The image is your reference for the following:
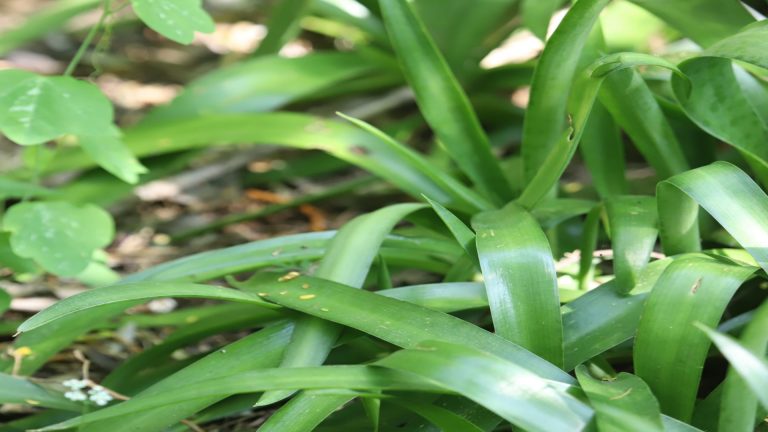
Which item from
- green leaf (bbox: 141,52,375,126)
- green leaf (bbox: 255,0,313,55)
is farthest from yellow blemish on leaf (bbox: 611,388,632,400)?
green leaf (bbox: 255,0,313,55)

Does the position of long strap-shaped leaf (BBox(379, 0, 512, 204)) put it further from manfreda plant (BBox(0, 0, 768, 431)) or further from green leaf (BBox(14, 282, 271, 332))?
green leaf (BBox(14, 282, 271, 332))

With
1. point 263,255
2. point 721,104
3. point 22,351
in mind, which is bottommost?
point 22,351

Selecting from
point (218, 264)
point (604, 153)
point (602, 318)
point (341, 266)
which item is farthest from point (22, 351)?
point (604, 153)

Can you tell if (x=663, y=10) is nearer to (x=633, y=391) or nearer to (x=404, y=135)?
(x=633, y=391)

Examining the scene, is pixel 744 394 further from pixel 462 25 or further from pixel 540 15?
pixel 462 25

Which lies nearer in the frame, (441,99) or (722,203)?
(722,203)

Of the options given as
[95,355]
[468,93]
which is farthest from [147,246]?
[468,93]
